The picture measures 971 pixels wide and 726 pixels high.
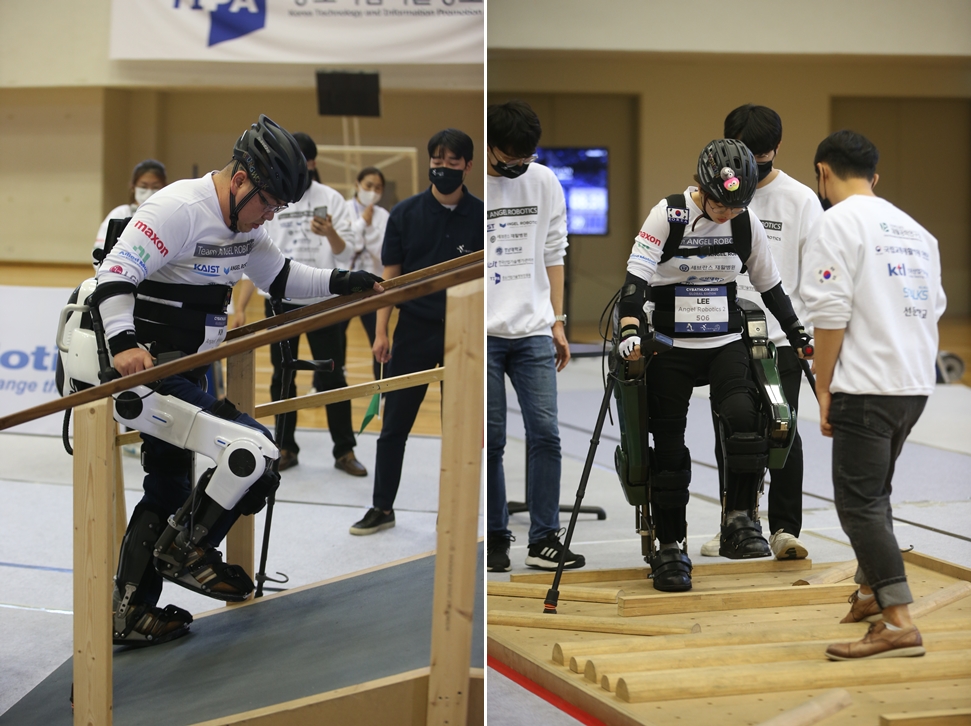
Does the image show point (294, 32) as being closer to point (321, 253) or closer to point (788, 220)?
point (321, 253)

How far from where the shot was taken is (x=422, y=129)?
14617 mm

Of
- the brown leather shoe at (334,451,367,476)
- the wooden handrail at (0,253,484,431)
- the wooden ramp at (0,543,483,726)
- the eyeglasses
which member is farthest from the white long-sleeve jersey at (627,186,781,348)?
the brown leather shoe at (334,451,367,476)

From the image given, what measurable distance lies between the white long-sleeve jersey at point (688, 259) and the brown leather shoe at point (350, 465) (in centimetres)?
308

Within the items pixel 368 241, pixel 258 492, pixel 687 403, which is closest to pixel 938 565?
pixel 687 403

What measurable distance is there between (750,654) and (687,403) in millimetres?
642

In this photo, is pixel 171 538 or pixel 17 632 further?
pixel 17 632

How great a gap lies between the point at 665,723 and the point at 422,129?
13.4m

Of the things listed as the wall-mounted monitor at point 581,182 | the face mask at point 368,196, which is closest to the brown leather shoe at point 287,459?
the face mask at point 368,196

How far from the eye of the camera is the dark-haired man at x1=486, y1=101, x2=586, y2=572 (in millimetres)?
2535

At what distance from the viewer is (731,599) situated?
221 centimetres

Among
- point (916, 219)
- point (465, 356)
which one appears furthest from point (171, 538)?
point (916, 219)

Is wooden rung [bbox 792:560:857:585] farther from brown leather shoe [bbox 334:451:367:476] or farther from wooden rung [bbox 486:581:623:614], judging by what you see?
brown leather shoe [bbox 334:451:367:476]

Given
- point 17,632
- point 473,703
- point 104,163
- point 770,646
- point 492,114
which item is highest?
point 104,163

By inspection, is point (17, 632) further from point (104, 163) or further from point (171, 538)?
point (104, 163)
